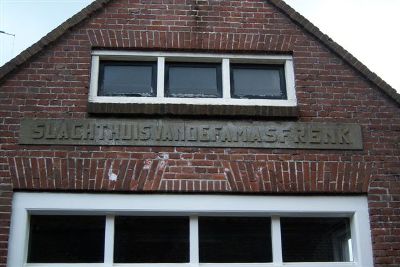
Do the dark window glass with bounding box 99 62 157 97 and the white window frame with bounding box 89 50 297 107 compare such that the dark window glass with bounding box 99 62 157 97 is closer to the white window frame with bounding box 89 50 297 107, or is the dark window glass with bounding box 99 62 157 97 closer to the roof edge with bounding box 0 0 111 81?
the white window frame with bounding box 89 50 297 107

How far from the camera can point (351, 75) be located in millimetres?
8469

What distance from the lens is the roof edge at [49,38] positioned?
26.3 feet

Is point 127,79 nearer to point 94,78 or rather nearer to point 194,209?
point 94,78

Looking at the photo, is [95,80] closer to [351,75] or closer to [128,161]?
[128,161]

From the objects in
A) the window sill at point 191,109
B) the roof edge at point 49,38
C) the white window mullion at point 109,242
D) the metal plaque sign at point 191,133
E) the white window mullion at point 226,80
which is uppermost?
the roof edge at point 49,38

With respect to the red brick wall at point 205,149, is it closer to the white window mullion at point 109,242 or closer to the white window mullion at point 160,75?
the white window mullion at point 160,75

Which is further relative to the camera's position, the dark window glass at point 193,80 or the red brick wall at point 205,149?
the dark window glass at point 193,80

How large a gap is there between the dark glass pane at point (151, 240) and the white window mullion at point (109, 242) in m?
0.08

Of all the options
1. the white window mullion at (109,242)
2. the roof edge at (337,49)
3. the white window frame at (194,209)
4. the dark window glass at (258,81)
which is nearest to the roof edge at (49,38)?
the white window frame at (194,209)

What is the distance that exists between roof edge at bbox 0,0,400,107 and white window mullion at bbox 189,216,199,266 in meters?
3.16

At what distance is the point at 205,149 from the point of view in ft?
25.7

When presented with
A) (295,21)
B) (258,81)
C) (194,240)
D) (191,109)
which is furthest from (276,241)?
(295,21)

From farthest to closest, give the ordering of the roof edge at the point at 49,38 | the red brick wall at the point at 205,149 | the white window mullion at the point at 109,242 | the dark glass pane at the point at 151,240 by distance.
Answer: the roof edge at the point at 49,38 → the red brick wall at the point at 205,149 → the dark glass pane at the point at 151,240 → the white window mullion at the point at 109,242

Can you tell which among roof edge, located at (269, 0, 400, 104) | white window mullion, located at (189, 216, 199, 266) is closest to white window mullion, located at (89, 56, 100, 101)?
white window mullion, located at (189, 216, 199, 266)
